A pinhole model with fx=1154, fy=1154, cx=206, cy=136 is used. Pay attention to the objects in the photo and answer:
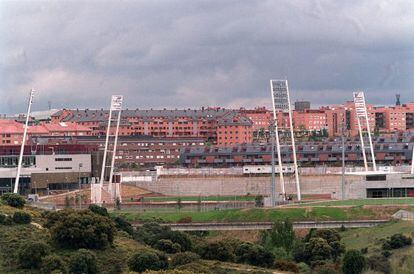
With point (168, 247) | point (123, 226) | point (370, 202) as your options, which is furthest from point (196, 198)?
point (168, 247)

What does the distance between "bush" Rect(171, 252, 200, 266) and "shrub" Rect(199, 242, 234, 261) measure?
10.6ft

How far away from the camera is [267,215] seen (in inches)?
3159

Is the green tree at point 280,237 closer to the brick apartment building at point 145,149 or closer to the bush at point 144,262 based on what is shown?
the bush at point 144,262

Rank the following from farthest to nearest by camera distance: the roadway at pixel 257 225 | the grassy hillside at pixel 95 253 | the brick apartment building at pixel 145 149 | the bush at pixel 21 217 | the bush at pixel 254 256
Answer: the brick apartment building at pixel 145 149
the roadway at pixel 257 225
the bush at pixel 21 217
the bush at pixel 254 256
the grassy hillside at pixel 95 253

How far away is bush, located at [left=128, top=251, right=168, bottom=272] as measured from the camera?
50.2 meters

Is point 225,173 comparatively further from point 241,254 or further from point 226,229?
point 241,254

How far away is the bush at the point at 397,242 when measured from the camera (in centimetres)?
6262

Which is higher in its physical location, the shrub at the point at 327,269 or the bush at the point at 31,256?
the bush at the point at 31,256

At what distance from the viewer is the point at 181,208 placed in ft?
304

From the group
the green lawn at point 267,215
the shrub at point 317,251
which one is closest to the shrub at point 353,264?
the shrub at point 317,251

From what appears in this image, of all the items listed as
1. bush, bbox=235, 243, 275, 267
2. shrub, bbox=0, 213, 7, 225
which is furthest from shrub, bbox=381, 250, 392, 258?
shrub, bbox=0, 213, 7, 225

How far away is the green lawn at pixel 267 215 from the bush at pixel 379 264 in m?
20.2

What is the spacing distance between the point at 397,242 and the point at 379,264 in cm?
680

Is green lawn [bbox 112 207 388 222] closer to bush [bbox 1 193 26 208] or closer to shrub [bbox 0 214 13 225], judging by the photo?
bush [bbox 1 193 26 208]
